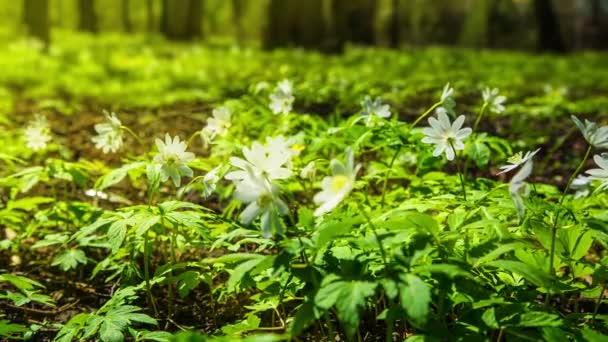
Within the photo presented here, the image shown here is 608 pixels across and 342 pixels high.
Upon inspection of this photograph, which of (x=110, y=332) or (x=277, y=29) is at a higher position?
(x=277, y=29)

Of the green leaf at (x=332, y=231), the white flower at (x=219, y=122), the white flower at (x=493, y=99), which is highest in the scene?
the white flower at (x=493, y=99)

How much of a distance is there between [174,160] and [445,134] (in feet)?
2.88

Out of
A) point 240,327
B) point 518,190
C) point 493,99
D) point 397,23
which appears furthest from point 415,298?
point 397,23

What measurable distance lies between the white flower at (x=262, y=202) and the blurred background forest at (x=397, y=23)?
10.5 meters

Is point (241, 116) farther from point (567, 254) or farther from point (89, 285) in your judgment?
point (567, 254)

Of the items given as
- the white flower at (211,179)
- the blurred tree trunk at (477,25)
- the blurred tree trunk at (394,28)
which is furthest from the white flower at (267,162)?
the blurred tree trunk at (477,25)

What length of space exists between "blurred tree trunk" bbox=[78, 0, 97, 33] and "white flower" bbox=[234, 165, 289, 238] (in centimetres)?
2074

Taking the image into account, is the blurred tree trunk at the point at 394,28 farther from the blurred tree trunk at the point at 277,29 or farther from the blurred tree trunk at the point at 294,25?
the blurred tree trunk at the point at 277,29

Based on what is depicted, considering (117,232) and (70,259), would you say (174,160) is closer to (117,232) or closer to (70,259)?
(117,232)

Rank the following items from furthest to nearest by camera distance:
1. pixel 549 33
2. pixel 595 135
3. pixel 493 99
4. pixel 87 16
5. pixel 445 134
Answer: pixel 87 16, pixel 549 33, pixel 493 99, pixel 445 134, pixel 595 135

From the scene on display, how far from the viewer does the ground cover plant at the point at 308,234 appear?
141 cm

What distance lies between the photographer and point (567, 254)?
1.71m

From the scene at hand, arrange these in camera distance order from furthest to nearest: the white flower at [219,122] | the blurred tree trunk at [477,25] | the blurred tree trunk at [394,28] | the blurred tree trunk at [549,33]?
the blurred tree trunk at [477,25] → the blurred tree trunk at [394,28] → the blurred tree trunk at [549,33] → the white flower at [219,122]

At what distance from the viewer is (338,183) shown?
138 cm
